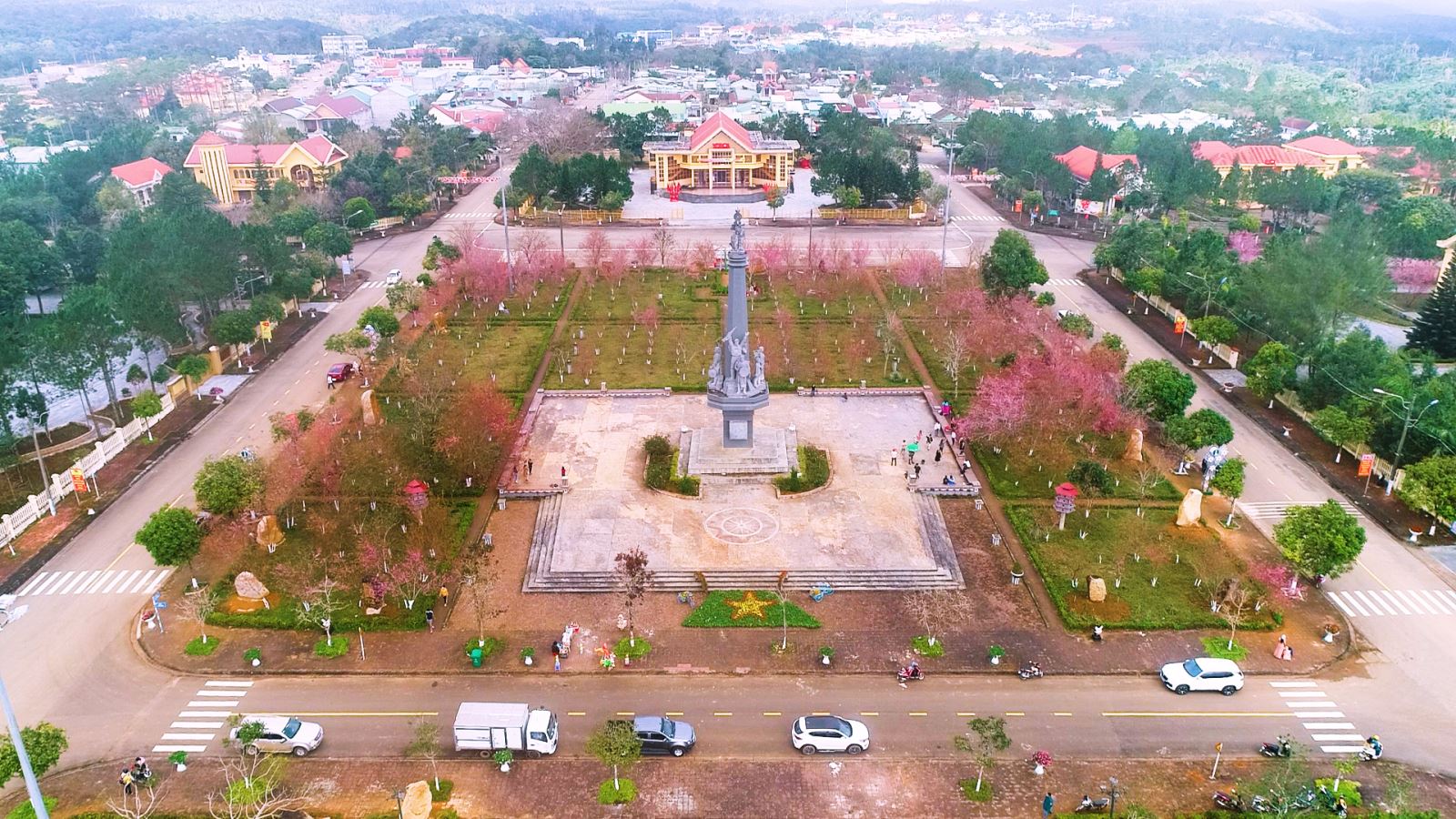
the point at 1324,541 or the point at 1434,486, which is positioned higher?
the point at 1434,486

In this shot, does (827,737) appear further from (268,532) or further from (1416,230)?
(1416,230)

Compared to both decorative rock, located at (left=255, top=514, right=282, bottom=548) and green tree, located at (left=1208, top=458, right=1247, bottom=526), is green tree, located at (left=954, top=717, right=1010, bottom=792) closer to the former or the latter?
green tree, located at (left=1208, top=458, right=1247, bottom=526)

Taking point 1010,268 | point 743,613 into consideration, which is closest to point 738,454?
point 743,613

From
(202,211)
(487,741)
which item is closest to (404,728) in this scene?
(487,741)

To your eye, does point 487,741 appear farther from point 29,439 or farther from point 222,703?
point 29,439

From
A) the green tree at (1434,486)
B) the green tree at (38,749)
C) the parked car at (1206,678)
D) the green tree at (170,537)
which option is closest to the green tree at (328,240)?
the green tree at (170,537)

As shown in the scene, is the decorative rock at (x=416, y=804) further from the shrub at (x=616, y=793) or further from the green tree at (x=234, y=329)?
the green tree at (x=234, y=329)

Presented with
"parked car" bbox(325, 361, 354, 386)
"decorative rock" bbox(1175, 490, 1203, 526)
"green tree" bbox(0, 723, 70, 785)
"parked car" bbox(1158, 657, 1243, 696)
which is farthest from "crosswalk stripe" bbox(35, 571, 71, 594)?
"decorative rock" bbox(1175, 490, 1203, 526)
